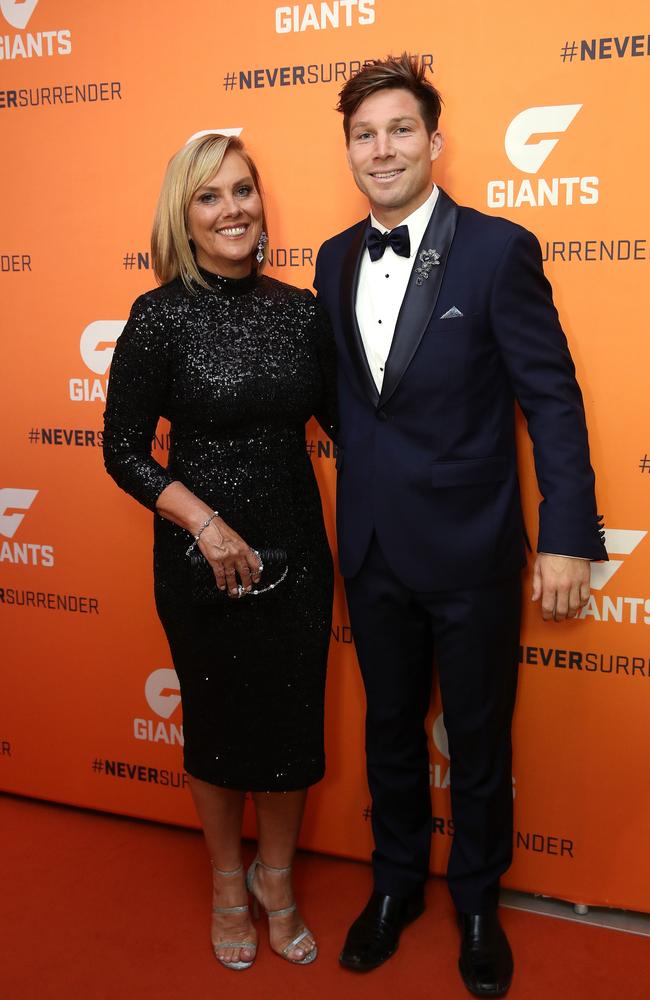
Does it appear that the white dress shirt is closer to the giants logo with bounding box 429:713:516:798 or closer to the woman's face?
the woman's face

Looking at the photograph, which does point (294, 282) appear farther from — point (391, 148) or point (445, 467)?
point (445, 467)

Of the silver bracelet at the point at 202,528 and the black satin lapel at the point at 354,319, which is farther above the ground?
the black satin lapel at the point at 354,319

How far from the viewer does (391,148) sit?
75.2 inches

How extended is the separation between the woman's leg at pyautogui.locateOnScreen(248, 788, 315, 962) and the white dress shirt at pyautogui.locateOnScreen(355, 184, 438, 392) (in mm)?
1039

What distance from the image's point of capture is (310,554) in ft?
6.89

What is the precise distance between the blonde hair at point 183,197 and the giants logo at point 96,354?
0.67 meters

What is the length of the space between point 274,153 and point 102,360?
78 centimetres

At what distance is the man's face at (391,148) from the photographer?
75.5 inches

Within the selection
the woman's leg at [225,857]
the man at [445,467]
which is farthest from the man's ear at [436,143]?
the woman's leg at [225,857]

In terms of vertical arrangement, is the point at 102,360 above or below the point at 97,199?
below

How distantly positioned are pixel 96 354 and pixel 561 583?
1.52m

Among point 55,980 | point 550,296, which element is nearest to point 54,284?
point 550,296

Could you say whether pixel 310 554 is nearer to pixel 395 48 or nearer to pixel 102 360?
pixel 102 360

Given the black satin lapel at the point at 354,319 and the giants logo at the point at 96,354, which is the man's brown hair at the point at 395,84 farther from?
the giants logo at the point at 96,354
